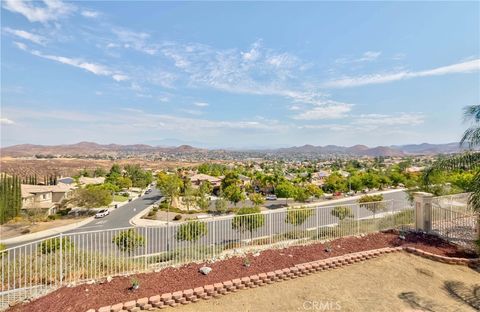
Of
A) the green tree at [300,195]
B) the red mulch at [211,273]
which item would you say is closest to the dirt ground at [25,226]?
the red mulch at [211,273]

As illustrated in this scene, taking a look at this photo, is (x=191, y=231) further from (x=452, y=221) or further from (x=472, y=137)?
(x=452, y=221)

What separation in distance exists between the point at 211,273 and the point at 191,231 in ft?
8.72

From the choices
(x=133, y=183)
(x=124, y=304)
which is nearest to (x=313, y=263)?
(x=124, y=304)

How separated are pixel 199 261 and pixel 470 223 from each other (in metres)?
9.68

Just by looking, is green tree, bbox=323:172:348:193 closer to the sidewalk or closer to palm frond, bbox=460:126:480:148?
the sidewalk

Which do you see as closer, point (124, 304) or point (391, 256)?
point (124, 304)

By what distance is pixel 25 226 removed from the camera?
28.8 meters

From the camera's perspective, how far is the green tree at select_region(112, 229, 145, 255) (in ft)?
24.3

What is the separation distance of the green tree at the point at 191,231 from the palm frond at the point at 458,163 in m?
8.15

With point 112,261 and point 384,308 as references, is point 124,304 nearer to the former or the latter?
point 112,261

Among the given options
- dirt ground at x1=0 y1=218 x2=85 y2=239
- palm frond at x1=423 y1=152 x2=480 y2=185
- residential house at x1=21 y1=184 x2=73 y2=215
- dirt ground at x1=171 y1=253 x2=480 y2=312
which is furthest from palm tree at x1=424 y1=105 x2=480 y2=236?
residential house at x1=21 y1=184 x2=73 y2=215

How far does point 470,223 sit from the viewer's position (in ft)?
31.7

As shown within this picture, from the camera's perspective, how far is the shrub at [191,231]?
27.2 ft

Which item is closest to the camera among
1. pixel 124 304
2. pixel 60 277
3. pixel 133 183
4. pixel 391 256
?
pixel 124 304
